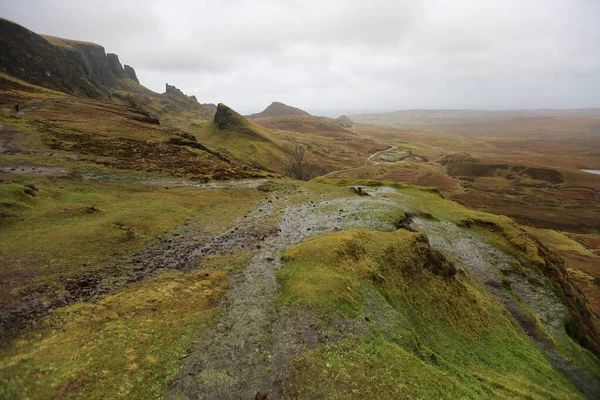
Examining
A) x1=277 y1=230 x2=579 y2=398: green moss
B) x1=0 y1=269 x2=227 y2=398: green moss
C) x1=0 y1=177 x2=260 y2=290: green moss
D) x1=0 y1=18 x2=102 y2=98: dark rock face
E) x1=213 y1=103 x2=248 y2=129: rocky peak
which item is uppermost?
x1=0 y1=18 x2=102 y2=98: dark rock face

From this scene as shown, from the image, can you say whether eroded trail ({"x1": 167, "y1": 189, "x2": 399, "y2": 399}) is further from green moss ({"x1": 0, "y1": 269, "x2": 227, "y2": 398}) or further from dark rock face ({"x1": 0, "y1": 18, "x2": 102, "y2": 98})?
dark rock face ({"x1": 0, "y1": 18, "x2": 102, "y2": 98})

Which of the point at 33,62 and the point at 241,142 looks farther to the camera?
the point at 241,142

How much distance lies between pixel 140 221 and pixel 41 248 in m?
9.24

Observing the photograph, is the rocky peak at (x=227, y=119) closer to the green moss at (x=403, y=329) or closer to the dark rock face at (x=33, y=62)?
the dark rock face at (x=33, y=62)

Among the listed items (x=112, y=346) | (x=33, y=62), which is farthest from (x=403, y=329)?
(x=33, y=62)

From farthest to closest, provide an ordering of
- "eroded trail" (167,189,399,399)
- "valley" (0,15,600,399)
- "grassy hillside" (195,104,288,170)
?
"grassy hillside" (195,104,288,170), "valley" (0,15,600,399), "eroded trail" (167,189,399,399)

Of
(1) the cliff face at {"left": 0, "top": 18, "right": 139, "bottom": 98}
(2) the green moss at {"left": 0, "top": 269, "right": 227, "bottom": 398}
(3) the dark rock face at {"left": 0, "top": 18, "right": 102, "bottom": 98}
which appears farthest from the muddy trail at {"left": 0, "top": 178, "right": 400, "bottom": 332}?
(1) the cliff face at {"left": 0, "top": 18, "right": 139, "bottom": 98}

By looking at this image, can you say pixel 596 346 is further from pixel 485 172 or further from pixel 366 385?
pixel 485 172

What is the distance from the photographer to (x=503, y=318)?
2723 cm

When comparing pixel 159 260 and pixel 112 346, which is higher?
pixel 112 346

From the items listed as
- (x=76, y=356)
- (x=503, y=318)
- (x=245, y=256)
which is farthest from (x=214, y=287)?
(x=503, y=318)

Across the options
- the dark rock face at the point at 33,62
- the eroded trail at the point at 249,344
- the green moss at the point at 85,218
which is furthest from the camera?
the dark rock face at the point at 33,62

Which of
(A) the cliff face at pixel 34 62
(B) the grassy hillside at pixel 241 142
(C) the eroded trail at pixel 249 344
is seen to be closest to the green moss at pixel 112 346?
(C) the eroded trail at pixel 249 344

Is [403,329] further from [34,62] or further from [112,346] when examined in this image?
[34,62]
